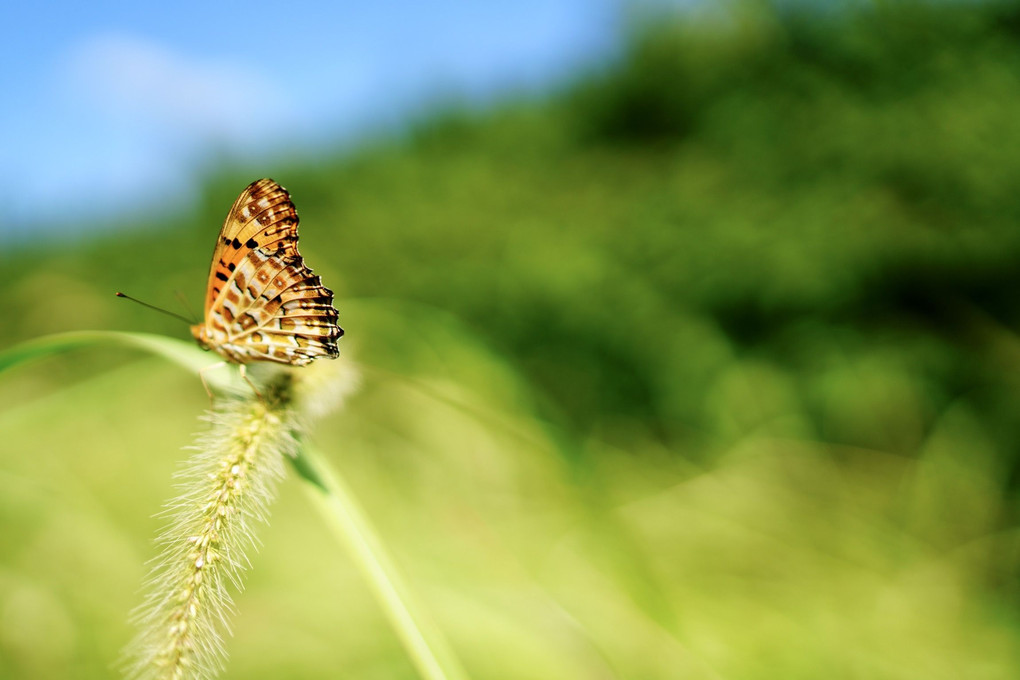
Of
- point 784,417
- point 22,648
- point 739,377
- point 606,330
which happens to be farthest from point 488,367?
point 22,648

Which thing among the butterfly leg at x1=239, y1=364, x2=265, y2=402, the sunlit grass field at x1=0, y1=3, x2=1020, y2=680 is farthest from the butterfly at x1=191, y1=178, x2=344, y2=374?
the sunlit grass field at x1=0, y1=3, x2=1020, y2=680

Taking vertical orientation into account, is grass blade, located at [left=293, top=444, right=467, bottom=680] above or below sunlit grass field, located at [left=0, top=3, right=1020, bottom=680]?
below

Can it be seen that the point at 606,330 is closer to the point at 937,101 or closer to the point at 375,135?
the point at 937,101

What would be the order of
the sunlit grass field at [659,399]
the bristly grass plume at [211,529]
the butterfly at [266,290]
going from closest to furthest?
the bristly grass plume at [211,529]
the butterfly at [266,290]
the sunlit grass field at [659,399]

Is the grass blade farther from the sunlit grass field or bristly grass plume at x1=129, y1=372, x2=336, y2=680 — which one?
the sunlit grass field

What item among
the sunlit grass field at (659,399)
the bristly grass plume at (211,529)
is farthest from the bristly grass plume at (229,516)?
the sunlit grass field at (659,399)

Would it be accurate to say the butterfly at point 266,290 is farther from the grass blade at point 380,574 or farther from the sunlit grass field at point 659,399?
the sunlit grass field at point 659,399

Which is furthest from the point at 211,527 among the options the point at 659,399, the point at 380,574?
the point at 659,399

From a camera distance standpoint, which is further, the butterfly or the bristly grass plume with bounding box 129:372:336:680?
the butterfly
